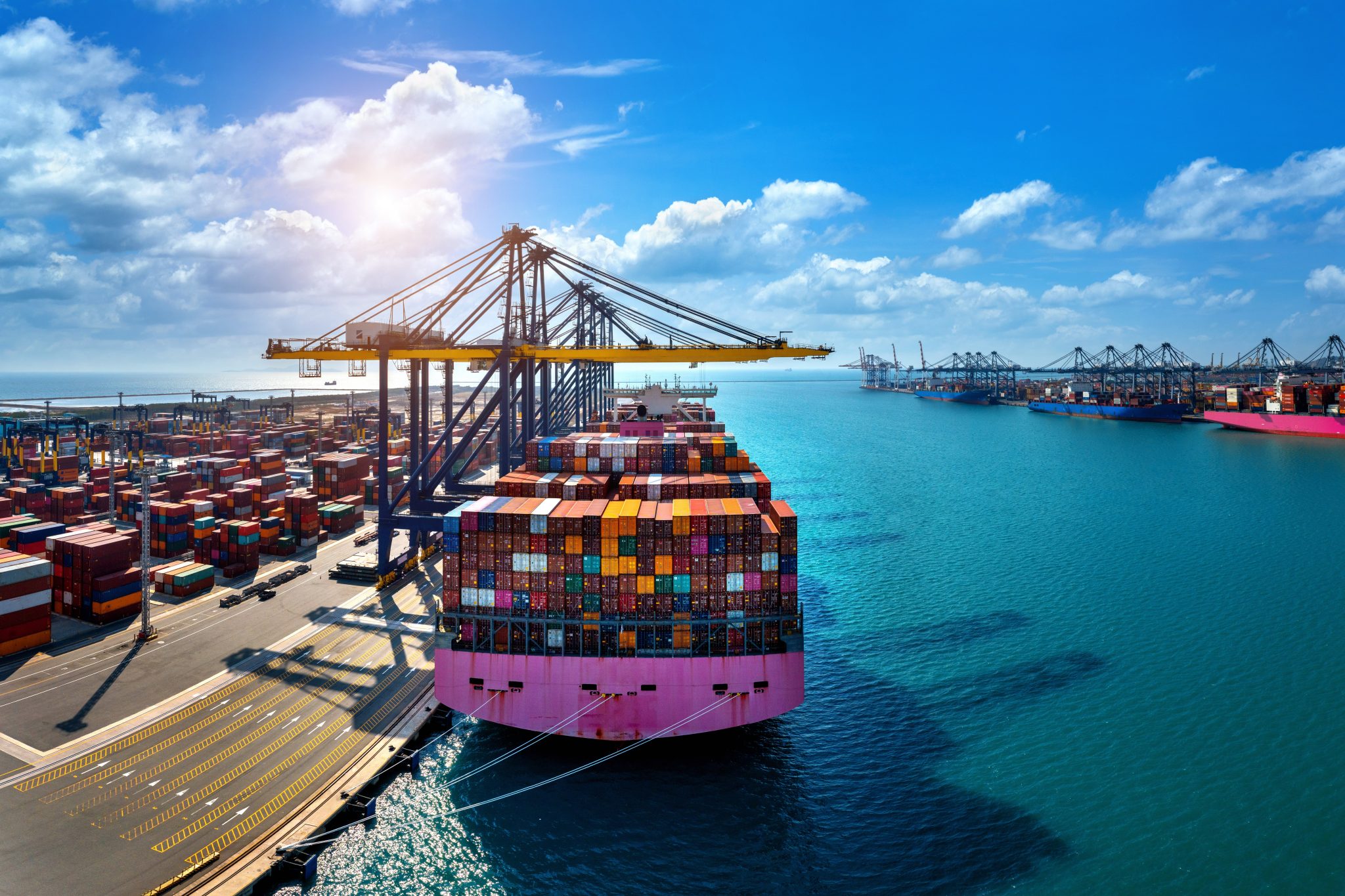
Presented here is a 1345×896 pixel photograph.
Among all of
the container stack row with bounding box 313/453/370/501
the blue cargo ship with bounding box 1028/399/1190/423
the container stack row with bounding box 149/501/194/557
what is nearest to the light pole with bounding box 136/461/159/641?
the container stack row with bounding box 149/501/194/557

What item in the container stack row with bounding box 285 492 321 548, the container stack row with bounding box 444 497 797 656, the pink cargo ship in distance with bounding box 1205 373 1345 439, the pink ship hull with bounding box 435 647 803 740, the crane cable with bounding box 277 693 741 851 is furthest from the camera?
the pink cargo ship in distance with bounding box 1205 373 1345 439

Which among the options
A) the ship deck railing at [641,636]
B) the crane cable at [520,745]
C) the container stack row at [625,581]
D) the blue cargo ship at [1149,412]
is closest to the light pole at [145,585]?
the container stack row at [625,581]

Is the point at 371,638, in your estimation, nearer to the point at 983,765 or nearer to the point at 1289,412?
the point at 983,765

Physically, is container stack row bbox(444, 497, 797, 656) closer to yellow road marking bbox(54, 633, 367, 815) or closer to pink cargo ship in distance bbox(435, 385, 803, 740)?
pink cargo ship in distance bbox(435, 385, 803, 740)

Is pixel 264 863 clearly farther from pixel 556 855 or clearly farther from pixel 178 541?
pixel 178 541

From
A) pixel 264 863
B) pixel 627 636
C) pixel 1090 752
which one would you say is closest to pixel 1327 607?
pixel 1090 752

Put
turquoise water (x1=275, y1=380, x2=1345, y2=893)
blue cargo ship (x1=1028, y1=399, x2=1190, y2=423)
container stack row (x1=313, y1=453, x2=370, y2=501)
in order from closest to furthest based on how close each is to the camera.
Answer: turquoise water (x1=275, y1=380, x2=1345, y2=893) < container stack row (x1=313, y1=453, x2=370, y2=501) < blue cargo ship (x1=1028, y1=399, x2=1190, y2=423)

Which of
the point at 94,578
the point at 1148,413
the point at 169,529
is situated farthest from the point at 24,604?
the point at 1148,413
